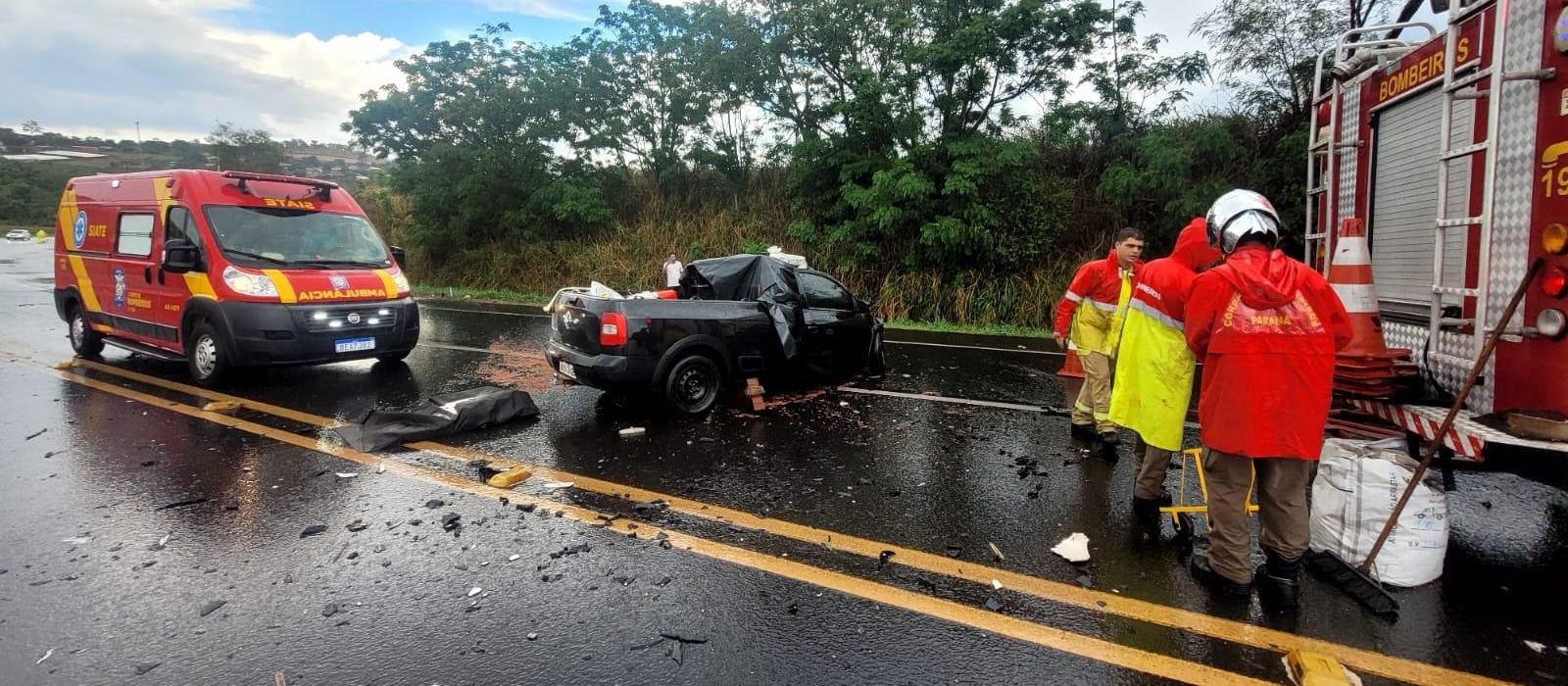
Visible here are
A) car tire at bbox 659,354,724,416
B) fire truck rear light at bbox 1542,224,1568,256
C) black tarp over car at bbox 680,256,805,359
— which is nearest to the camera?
fire truck rear light at bbox 1542,224,1568,256

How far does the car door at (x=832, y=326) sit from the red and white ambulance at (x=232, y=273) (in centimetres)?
460

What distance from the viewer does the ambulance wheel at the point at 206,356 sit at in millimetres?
7082

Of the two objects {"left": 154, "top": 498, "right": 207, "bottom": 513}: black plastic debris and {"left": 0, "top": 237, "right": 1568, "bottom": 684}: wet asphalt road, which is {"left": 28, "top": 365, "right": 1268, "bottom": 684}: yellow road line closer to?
{"left": 0, "top": 237, "right": 1568, "bottom": 684}: wet asphalt road

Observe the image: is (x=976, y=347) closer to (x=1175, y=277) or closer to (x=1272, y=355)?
(x=1175, y=277)

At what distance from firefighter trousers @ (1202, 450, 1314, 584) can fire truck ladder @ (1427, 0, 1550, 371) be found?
1.19 meters

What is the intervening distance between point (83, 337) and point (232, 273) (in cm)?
381

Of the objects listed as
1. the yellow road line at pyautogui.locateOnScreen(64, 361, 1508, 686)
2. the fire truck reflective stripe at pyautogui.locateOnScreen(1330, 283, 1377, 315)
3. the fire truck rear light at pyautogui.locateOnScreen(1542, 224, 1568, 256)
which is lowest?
the yellow road line at pyautogui.locateOnScreen(64, 361, 1508, 686)

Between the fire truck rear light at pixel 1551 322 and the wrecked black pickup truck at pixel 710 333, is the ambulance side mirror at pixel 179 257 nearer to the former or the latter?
the wrecked black pickup truck at pixel 710 333

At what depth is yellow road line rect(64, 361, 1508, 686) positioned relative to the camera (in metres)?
2.58

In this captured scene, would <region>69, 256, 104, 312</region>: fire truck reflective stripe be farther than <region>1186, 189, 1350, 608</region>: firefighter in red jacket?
Yes

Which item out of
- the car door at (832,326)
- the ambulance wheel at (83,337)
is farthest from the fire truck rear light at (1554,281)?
the ambulance wheel at (83,337)

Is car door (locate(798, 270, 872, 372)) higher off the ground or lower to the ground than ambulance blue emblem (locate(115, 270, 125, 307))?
lower

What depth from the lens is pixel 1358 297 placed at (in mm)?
4020

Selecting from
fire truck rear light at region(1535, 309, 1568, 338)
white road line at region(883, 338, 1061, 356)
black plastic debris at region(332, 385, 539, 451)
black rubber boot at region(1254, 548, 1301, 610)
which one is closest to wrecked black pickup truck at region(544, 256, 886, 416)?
black plastic debris at region(332, 385, 539, 451)
